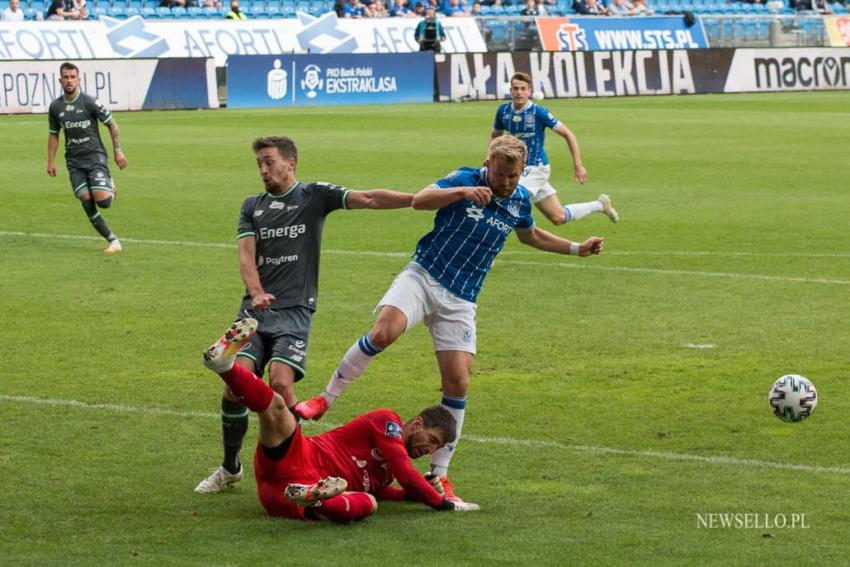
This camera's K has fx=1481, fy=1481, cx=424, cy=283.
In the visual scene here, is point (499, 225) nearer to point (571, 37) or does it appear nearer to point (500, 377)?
point (500, 377)

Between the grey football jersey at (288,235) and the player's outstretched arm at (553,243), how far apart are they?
1248 millimetres

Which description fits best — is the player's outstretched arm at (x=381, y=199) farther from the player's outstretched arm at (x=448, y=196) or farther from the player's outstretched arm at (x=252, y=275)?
the player's outstretched arm at (x=252, y=275)

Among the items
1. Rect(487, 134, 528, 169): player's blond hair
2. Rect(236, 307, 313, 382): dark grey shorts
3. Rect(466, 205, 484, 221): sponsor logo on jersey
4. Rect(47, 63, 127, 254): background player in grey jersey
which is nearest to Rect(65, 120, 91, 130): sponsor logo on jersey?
Rect(47, 63, 127, 254): background player in grey jersey

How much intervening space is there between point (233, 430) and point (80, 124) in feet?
33.0

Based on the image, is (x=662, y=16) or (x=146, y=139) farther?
(x=662, y=16)

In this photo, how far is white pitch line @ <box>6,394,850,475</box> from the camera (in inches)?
336

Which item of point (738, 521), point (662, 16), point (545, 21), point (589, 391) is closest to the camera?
point (738, 521)

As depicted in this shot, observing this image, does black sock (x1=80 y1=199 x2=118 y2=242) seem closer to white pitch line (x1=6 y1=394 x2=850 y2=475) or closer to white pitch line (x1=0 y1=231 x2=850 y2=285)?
white pitch line (x1=0 y1=231 x2=850 y2=285)

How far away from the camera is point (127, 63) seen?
35281 millimetres

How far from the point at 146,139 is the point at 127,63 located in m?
6.60

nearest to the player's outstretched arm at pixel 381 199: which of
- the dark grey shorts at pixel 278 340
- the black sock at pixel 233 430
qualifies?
the dark grey shorts at pixel 278 340

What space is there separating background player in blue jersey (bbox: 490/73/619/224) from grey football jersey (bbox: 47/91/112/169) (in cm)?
462

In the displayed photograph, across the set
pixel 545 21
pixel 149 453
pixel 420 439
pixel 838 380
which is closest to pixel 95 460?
pixel 149 453

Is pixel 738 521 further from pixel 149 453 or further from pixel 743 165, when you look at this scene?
pixel 743 165
